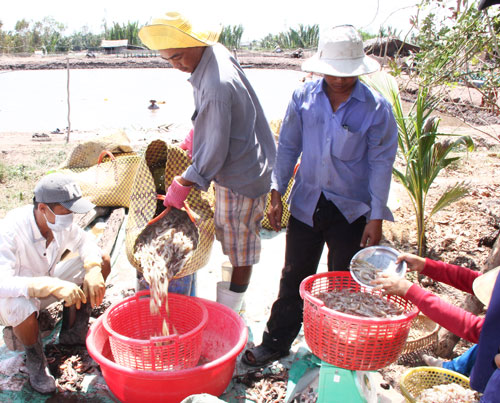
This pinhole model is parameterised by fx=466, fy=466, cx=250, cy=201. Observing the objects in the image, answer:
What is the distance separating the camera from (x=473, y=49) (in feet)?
11.2

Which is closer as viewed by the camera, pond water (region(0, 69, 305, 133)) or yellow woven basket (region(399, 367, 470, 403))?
yellow woven basket (region(399, 367, 470, 403))

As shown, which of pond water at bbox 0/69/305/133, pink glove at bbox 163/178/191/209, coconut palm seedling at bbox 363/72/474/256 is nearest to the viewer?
pink glove at bbox 163/178/191/209

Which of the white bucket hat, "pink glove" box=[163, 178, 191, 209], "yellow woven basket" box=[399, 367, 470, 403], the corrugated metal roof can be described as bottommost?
"yellow woven basket" box=[399, 367, 470, 403]

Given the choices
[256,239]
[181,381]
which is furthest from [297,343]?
[181,381]

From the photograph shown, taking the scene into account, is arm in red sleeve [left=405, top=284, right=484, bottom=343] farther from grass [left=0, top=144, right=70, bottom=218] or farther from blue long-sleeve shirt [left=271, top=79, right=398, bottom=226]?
grass [left=0, top=144, right=70, bottom=218]

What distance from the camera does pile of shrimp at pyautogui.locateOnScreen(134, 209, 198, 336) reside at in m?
2.60

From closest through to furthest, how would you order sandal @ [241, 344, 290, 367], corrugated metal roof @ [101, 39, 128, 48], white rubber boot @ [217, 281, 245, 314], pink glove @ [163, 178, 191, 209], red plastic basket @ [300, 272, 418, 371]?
red plastic basket @ [300, 272, 418, 371]
pink glove @ [163, 178, 191, 209]
sandal @ [241, 344, 290, 367]
white rubber boot @ [217, 281, 245, 314]
corrugated metal roof @ [101, 39, 128, 48]

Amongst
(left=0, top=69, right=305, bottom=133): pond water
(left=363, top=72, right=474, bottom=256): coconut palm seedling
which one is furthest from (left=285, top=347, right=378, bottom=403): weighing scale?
(left=0, top=69, right=305, bottom=133): pond water

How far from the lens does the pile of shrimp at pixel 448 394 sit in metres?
2.33

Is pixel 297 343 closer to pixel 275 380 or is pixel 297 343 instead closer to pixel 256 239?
pixel 275 380

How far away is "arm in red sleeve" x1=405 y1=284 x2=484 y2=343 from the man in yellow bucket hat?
4.16 feet

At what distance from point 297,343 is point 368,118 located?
1.65m

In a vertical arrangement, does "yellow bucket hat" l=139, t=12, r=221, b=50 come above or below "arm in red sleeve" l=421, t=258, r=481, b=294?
above

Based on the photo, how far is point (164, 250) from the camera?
2.79 meters
